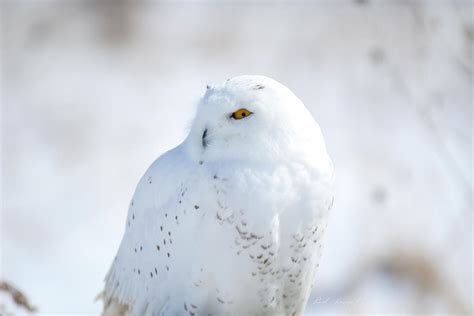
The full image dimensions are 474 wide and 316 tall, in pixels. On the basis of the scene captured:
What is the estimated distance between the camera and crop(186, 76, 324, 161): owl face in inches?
111

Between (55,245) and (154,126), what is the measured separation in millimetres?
1711

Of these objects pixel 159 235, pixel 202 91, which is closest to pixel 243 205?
pixel 159 235

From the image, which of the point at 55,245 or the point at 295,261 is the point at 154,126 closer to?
the point at 55,245

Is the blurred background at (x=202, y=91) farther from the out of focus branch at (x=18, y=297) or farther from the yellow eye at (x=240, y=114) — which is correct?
the out of focus branch at (x=18, y=297)

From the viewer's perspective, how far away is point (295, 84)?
23.0 ft

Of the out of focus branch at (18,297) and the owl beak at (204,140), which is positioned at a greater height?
the owl beak at (204,140)

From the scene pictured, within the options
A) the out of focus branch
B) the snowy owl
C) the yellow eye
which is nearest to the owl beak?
the snowy owl

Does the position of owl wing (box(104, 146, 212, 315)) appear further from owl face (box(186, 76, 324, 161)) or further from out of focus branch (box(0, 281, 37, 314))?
out of focus branch (box(0, 281, 37, 314))

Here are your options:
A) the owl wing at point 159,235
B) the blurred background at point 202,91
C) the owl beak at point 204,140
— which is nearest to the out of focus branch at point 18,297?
the owl wing at point 159,235

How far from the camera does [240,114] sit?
9.37ft

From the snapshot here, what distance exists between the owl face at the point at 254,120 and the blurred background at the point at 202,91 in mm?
1046

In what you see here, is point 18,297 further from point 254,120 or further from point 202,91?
point 202,91

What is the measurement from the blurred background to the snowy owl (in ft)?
3.04

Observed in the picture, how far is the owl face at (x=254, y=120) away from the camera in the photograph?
9.29 ft
